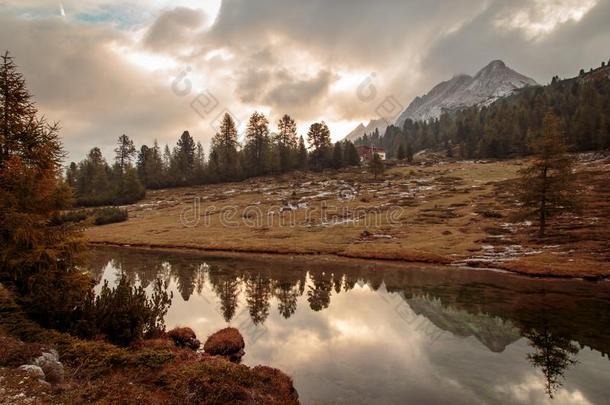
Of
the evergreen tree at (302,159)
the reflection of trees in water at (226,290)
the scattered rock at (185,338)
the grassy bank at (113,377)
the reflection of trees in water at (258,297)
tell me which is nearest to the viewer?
the grassy bank at (113,377)

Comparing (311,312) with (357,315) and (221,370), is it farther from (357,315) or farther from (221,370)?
(221,370)

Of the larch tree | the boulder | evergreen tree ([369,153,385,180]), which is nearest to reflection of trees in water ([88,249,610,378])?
the boulder

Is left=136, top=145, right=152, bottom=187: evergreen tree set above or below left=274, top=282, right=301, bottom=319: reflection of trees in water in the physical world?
above

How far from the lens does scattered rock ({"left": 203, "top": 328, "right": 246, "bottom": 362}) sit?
18.2 meters

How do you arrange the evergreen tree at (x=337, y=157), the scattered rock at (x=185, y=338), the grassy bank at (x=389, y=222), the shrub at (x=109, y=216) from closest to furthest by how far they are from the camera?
the scattered rock at (x=185, y=338), the grassy bank at (x=389, y=222), the shrub at (x=109, y=216), the evergreen tree at (x=337, y=157)

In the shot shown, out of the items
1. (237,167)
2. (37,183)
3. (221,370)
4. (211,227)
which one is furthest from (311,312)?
(237,167)

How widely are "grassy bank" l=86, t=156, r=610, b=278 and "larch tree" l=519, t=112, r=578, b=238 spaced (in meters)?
3.67

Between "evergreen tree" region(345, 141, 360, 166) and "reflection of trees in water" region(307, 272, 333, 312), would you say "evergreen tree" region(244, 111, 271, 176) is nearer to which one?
"evergreen tree" region(345, 141, 360, 166)

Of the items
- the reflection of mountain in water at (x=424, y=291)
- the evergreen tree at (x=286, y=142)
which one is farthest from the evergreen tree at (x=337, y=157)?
the reflection of mountain in water at (x=424, y=291)

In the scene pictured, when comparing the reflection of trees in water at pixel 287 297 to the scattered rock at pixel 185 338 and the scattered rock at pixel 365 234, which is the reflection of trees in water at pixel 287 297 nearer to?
the scattered rock at pixel 185 338

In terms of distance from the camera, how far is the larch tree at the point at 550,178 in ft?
162

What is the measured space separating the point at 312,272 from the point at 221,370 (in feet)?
94.9

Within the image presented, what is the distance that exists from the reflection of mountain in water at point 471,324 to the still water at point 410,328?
0.21ft

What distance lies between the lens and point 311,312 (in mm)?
26578
